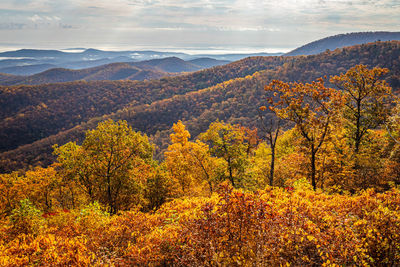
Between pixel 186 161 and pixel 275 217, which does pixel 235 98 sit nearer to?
pixel 186 161

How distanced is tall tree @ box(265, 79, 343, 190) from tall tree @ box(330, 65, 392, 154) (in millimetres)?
4046

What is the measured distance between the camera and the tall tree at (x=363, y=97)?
64.0ft

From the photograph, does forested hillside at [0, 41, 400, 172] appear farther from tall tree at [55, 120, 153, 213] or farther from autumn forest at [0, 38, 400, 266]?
tall tree at [55, 120, 153, 213]

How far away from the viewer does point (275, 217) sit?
8836 millimetres

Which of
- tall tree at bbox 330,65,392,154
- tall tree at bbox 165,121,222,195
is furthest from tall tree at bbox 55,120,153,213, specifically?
tall tree at bbox 330,65,392,154

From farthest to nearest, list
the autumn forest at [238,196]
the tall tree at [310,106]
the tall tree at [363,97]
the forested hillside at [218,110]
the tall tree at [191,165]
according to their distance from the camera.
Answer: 1. the forested hillside at [218,110]
2. the tall tree at [191,165]
3. the tall tree at [363,97]
4. the tall tree at [310,106]
5. the autumn forest at [238,196]

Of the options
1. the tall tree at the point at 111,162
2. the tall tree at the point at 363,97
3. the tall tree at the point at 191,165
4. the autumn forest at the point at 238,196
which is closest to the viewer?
the autumn forest at the point at 238,196

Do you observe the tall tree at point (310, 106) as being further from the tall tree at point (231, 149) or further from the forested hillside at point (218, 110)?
the forested hillside at point (218, 110)

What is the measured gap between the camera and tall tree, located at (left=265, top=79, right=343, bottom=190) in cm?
1727

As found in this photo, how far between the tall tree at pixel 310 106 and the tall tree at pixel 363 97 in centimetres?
405

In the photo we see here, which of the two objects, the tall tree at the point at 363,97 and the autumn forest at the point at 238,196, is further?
the tall tree at the point at 363,97

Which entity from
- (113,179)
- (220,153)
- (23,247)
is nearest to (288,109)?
(220,153)

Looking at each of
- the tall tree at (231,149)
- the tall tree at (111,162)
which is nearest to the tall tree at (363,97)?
the tall tree at (231,149)

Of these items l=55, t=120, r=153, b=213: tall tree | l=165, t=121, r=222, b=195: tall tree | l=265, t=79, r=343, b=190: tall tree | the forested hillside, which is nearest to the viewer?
l=265, t=79, r=343, b=190: tall tree
